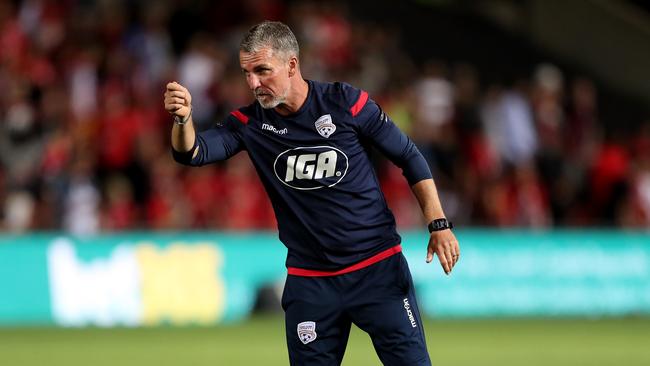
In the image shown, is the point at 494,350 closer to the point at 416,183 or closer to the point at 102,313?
the point at 102,313

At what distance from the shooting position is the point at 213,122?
18984 millimetres

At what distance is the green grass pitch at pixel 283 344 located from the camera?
41.0ft

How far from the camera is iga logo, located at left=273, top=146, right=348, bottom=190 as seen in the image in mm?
6805

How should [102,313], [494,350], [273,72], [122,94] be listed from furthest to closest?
[122,94] < [102,313] < [494,350] < [273,72]

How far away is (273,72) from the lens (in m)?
6.64

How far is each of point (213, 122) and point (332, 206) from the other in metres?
12.3

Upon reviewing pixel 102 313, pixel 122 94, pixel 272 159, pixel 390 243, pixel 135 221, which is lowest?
pixel 390 243

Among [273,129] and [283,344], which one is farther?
[283,344]

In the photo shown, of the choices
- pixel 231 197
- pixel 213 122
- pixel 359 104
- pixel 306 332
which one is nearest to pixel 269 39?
pixel 359 104

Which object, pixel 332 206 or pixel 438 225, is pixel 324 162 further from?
pixel 438 225

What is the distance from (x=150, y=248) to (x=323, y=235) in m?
10.7

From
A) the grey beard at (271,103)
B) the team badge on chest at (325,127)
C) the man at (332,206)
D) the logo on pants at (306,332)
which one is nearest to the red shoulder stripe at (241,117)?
the man at (332,206)

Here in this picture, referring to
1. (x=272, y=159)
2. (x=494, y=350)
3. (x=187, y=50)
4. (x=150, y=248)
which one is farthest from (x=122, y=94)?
(x=272, y=159)

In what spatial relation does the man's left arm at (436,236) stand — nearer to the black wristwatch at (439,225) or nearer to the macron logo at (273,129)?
the black wristwatch at (439,225)
